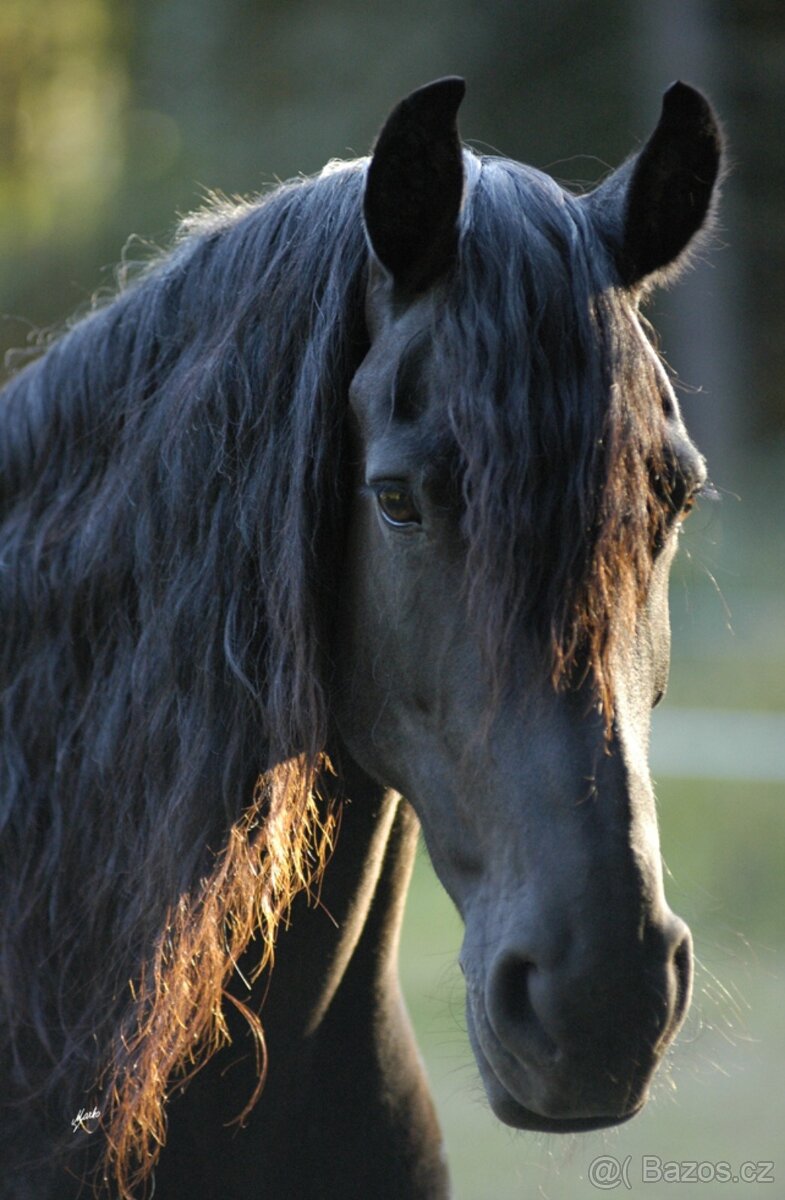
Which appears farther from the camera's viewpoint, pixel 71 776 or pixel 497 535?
pixel 71 776

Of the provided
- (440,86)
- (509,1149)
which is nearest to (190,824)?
(440,86)

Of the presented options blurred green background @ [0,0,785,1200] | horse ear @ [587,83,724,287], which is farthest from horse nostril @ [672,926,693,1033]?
blurred green background @ [0,0,785,1200]

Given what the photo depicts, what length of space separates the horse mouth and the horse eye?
0.56 meters

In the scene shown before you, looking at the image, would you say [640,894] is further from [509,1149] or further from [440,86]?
[509,1149]

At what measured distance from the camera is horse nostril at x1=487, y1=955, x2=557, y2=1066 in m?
1.28

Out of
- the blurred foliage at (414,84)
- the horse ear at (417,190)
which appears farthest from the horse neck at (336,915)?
the blurred foliage at (414,84)

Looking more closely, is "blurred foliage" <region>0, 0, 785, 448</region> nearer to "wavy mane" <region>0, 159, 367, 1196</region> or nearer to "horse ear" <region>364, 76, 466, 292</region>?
"wavy mane" <region>0, 159, 367, 1196</region>

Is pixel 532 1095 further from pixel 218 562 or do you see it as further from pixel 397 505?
pixel 218 562

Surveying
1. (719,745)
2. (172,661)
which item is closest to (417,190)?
(172,661)

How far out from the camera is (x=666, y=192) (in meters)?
1.60

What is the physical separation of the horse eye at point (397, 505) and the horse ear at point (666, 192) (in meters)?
0.44

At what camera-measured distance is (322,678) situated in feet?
5.20

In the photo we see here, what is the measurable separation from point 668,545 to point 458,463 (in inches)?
12.2

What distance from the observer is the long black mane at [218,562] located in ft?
4.51
